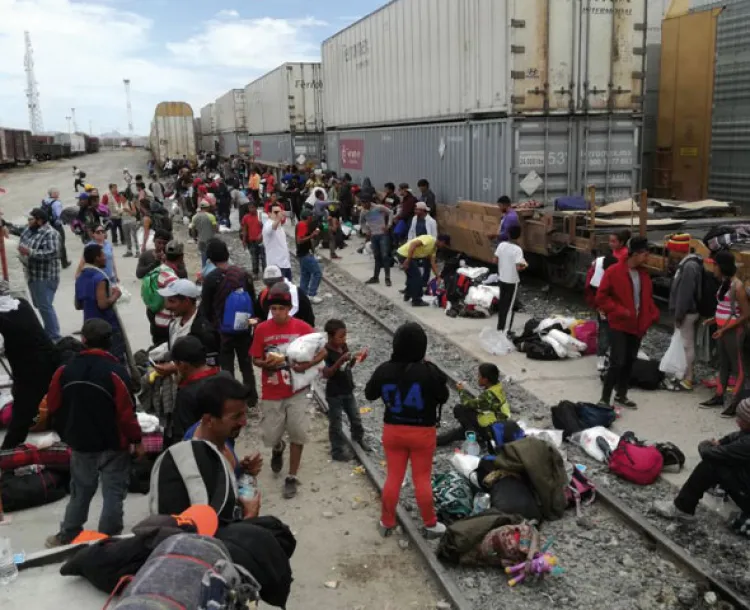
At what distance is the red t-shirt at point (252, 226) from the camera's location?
14.1 m

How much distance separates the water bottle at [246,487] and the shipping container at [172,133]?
39628mm

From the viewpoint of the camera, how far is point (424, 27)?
51.1ft

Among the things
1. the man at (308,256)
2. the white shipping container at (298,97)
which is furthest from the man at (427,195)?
the white shipping container at (298,97)

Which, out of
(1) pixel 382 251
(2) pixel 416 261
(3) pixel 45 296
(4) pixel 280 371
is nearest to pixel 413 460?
(4) pixel 280 371

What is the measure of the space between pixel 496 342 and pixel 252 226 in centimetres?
661

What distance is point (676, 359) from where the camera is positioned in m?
7.61

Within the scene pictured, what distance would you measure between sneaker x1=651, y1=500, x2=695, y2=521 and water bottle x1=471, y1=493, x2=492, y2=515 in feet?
4.01

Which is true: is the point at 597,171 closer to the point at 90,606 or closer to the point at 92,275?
the point at 92,275

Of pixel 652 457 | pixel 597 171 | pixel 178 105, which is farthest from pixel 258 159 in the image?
pixel 652 457

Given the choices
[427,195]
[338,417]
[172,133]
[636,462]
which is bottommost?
[636,462]

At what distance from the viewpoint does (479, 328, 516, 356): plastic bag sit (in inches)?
369

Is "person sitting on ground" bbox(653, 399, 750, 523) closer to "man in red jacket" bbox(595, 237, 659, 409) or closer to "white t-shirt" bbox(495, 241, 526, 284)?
"man in red jacket" bbox(595, 237, 659, 409)

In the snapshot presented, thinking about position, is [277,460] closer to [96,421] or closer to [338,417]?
[338,417]

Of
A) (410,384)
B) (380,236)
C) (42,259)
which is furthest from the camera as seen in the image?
(380,236)
